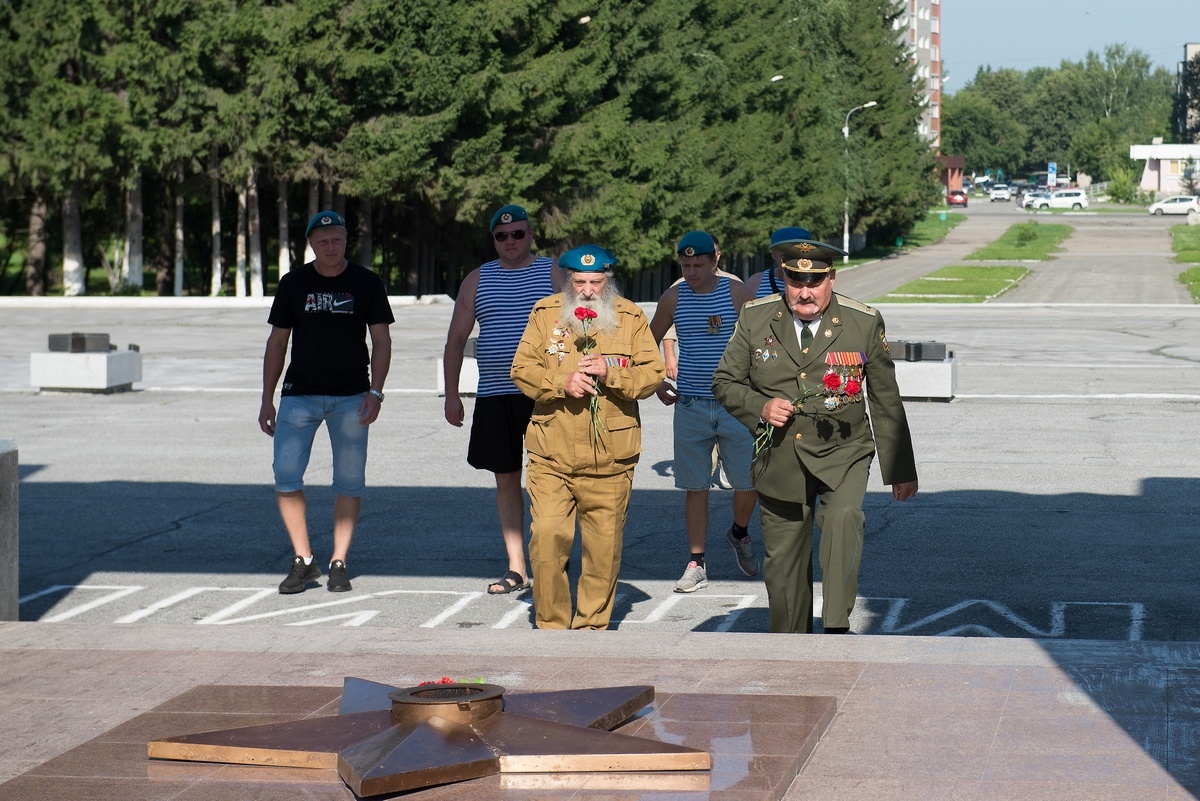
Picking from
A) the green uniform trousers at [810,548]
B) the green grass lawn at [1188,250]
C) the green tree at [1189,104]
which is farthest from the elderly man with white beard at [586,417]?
the green tree at [1189,104]

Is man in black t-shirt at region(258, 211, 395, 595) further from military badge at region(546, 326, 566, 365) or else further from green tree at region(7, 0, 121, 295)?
green tree at region(7, 0, 121, 295)

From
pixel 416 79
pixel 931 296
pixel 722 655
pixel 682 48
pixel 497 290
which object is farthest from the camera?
pixel 682 48

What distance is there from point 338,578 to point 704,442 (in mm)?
1996

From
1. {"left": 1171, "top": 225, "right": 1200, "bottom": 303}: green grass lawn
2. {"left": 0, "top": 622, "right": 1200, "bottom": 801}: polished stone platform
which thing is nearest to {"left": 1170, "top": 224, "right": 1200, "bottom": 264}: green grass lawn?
{"left": 1171, "top": 225, "right": 1200, "bottom": 303}: green grass lawn

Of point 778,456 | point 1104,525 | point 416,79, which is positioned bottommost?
point 1104,525

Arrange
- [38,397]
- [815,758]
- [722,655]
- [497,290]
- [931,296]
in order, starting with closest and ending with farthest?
[815,758] < [722,655] < [497,290] < [38,397] < [931,296]

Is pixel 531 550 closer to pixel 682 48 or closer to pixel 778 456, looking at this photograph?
pixel 778 456

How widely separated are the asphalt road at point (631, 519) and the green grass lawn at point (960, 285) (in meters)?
23.5

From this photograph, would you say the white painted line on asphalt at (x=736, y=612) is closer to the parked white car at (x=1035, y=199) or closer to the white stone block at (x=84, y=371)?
the white stone block at (x=84, y=371)

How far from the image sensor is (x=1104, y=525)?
1060cm

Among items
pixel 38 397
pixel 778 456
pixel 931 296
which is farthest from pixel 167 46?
pixel 778 456

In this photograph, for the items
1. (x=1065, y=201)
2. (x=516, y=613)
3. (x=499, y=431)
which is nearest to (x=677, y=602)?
(x=516, y=613)

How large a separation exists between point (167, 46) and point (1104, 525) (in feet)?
124

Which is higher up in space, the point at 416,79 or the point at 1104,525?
the point at 416,79
